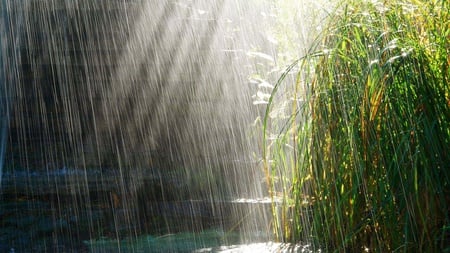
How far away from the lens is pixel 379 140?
2471mm

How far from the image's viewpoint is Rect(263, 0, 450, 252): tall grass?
8.01ft

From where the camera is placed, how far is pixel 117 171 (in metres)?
7.88

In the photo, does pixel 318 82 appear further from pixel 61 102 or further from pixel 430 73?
pixel 61 102

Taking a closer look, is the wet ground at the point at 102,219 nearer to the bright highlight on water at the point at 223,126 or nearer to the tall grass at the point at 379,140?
the bright highlight on water at the point at 223,126

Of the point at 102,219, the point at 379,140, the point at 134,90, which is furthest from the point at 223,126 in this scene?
the point at 379,140

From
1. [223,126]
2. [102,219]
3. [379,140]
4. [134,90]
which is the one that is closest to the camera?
[379,140]

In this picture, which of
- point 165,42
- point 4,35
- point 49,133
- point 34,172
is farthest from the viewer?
point 4,35

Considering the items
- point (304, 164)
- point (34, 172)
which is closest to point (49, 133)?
point (34, 172)

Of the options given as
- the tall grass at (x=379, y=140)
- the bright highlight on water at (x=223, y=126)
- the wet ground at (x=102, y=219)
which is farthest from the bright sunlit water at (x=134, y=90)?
the tall grass at (x=379, y=140)

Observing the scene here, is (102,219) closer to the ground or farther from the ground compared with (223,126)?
closer to the ground

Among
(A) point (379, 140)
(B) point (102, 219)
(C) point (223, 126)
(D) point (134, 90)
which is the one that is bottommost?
(B) point (102, 219)

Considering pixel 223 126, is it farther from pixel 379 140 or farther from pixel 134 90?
pixel 379 140

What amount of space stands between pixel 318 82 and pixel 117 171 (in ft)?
18.0

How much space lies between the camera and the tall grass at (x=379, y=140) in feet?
8.01
